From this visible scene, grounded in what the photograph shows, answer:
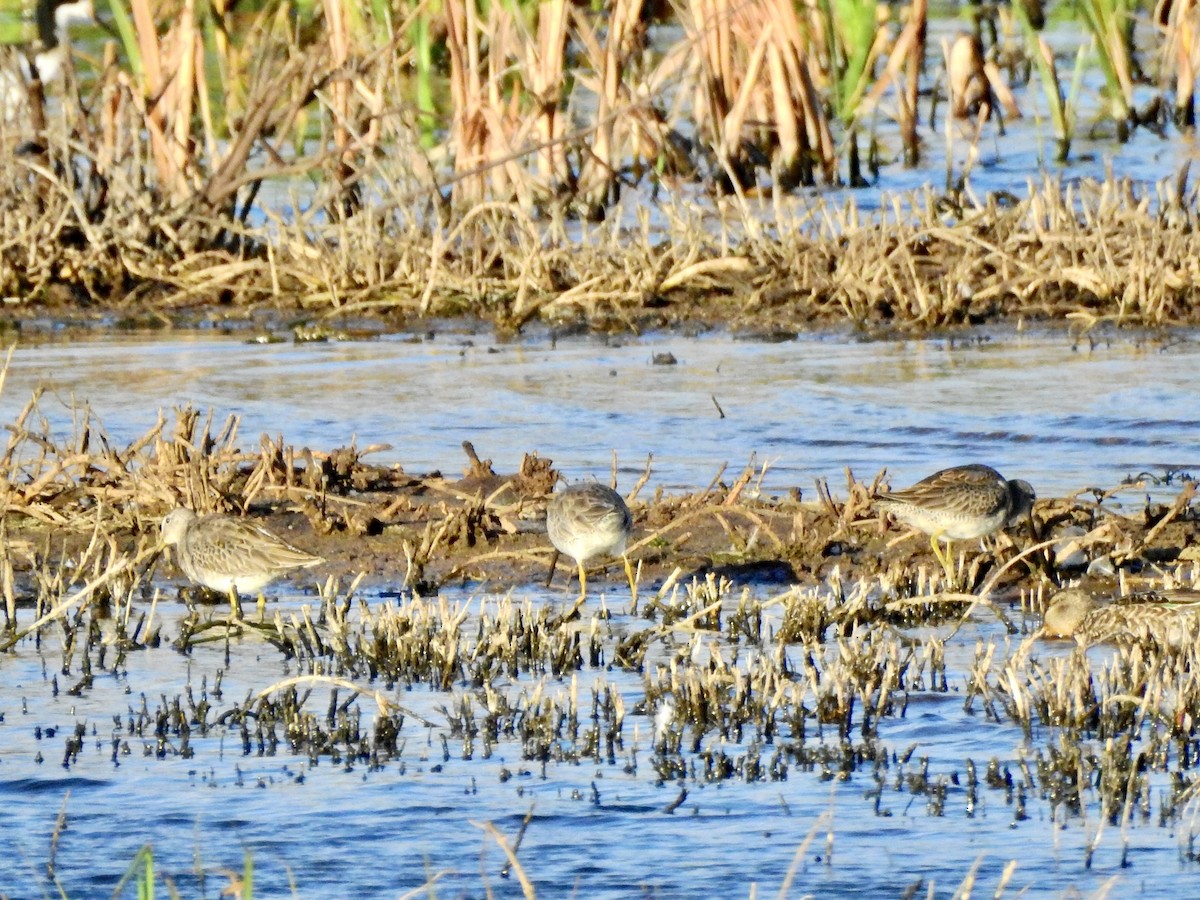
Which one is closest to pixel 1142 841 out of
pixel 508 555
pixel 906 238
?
pixel 508 555

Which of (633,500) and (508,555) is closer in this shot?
(508,555)

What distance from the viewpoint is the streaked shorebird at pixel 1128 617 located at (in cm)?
692

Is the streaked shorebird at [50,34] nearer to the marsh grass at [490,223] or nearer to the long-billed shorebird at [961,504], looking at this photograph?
the marsh grass at [490,223]

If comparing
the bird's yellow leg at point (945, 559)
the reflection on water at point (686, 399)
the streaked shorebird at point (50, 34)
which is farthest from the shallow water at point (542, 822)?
the streaked shorebird at point (50, 34)

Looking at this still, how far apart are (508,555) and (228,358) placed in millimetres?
6099

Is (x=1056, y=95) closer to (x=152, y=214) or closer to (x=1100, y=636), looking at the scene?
(x=152, y=214)

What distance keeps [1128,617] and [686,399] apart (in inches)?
214

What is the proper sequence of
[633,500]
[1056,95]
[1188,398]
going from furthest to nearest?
[1056,95]
[1188,398]
[633,500]

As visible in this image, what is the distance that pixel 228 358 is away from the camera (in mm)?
14086

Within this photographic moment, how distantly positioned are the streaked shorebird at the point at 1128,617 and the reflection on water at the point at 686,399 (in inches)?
94.9

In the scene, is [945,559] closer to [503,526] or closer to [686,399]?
[503,526]

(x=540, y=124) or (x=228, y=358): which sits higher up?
(x=540, y=124)

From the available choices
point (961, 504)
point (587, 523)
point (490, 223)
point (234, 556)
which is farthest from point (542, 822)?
point (490, 223)

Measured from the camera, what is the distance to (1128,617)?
7043 millimetres
